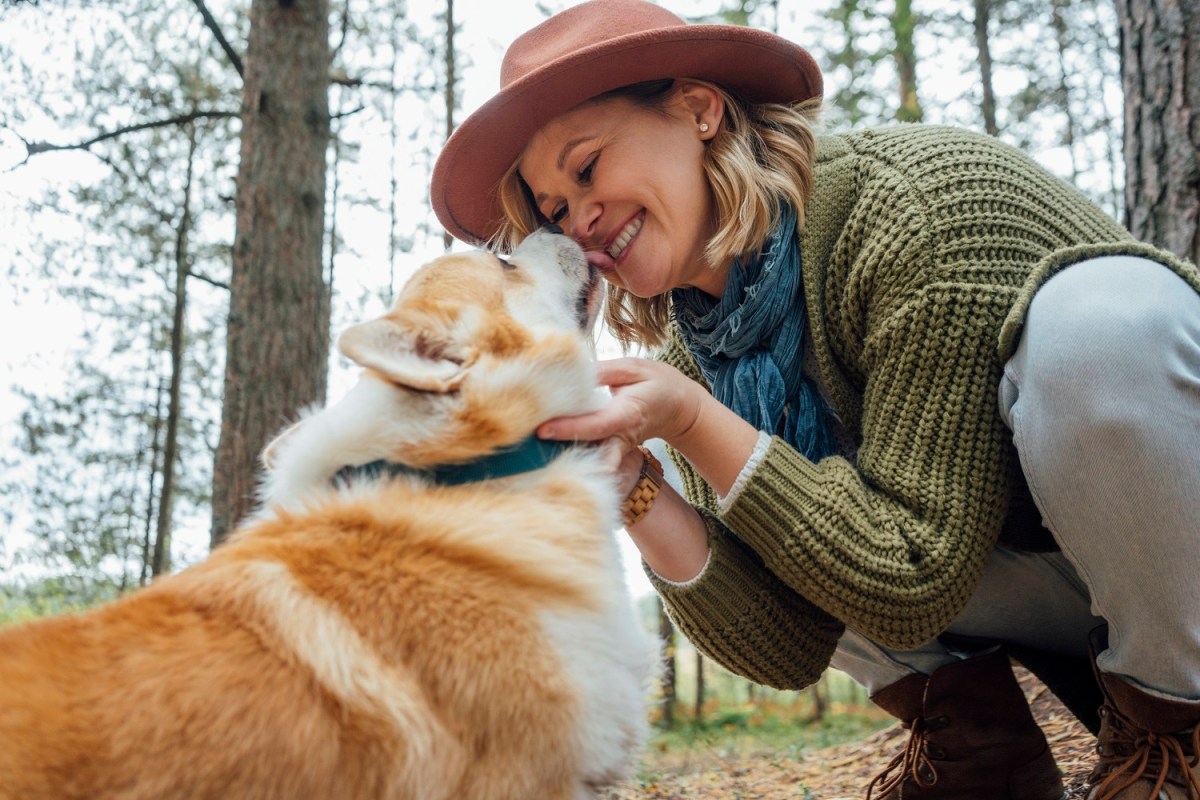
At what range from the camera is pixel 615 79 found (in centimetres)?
242

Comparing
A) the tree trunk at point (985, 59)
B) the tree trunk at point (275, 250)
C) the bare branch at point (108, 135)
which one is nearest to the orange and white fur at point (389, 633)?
the tree trunk at point (275, 250)

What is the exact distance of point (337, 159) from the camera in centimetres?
1004

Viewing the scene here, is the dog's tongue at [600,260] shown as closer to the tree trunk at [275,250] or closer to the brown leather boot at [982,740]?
the brown leather boot at [982,740]

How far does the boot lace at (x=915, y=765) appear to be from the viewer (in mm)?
2316

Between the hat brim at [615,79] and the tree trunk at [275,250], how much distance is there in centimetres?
156

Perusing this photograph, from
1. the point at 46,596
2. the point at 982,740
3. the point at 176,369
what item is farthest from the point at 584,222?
the point at 176,369

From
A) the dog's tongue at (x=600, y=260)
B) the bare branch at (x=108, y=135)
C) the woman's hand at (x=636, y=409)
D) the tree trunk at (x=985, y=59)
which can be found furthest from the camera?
the tree trunk at (x=985, y=59)

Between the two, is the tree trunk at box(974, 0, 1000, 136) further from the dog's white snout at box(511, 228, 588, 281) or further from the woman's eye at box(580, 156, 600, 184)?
the dog's white snout at box(511, 228, 588, 281)

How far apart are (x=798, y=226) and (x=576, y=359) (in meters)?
0.77

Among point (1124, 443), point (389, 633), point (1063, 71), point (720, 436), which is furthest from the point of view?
point (1063, 71)

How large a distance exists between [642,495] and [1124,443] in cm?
106

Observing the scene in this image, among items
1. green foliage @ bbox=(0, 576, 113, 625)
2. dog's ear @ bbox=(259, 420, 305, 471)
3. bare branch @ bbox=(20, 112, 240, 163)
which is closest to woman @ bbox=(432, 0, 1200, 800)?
dog's ear @ bbox=(259, 420, 305, 471)

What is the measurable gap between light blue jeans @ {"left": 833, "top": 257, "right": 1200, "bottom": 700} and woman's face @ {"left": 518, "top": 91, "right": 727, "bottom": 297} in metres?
0.94

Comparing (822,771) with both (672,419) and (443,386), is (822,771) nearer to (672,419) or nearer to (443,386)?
(672,419)
